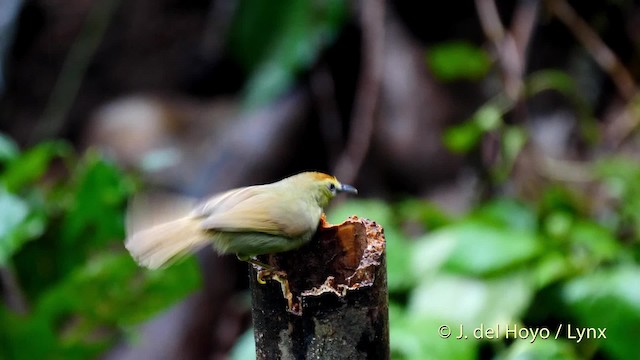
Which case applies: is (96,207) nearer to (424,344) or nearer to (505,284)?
(424,344)

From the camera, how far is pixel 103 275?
320 cm

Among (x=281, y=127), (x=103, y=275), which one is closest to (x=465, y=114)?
(x=281, y=127)

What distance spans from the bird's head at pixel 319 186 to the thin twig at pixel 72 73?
4413mm

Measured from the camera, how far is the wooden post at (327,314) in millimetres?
1494

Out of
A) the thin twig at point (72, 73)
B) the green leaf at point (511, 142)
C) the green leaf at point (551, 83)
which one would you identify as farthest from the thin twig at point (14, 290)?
the thin twig at point (72, 73)

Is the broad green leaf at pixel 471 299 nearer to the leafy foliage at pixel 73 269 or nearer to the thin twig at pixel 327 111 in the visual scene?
the leafy foliage at pixel 73 269

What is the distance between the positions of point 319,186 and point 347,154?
2929mm

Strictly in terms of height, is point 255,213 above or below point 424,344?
above

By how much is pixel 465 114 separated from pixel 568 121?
0.63 meters

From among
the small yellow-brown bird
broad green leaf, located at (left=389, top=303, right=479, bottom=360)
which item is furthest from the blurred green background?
the small yellow-brown bird

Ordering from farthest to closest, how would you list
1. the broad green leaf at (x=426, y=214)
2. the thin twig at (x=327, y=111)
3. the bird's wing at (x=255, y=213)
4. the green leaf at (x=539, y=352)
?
the thin twig at (x=327, y=111) → the broad green leaf at (x=426, y=214) → the green leaf at (x=539, y=352) → the bird's wing at (x=255, y=213)

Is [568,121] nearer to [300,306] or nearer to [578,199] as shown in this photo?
[578,199]

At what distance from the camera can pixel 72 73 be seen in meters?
6.60

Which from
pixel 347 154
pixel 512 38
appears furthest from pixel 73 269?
pixel 512 38
